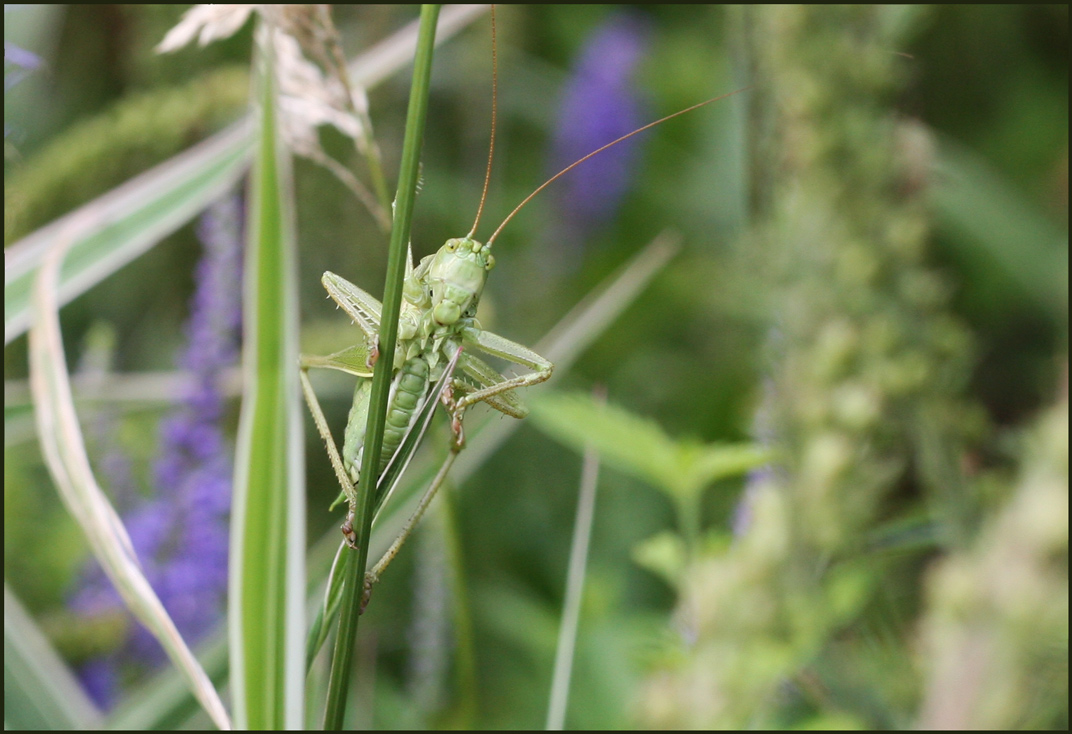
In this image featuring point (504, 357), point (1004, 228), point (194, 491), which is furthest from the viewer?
point (1004, 228)

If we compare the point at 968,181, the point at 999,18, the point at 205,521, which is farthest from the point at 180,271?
the point at 999,18

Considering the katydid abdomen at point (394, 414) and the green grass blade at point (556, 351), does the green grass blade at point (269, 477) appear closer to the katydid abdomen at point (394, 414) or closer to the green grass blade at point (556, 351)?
the katydid abdomen at point (394, 414)

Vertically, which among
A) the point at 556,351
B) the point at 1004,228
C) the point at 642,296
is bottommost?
the point at 556,351

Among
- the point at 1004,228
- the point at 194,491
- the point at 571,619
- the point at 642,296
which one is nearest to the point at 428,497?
the point at 571,619

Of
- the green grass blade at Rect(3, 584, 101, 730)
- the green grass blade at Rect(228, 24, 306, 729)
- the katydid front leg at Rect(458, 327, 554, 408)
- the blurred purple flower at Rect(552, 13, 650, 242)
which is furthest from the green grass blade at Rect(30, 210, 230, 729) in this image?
the blurred purple flower at Rect(552, 13, 650, 242)

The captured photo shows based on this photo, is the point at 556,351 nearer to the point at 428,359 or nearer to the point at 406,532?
the point at 428,359

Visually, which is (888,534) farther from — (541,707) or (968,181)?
(968,181)

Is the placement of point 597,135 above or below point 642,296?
above
